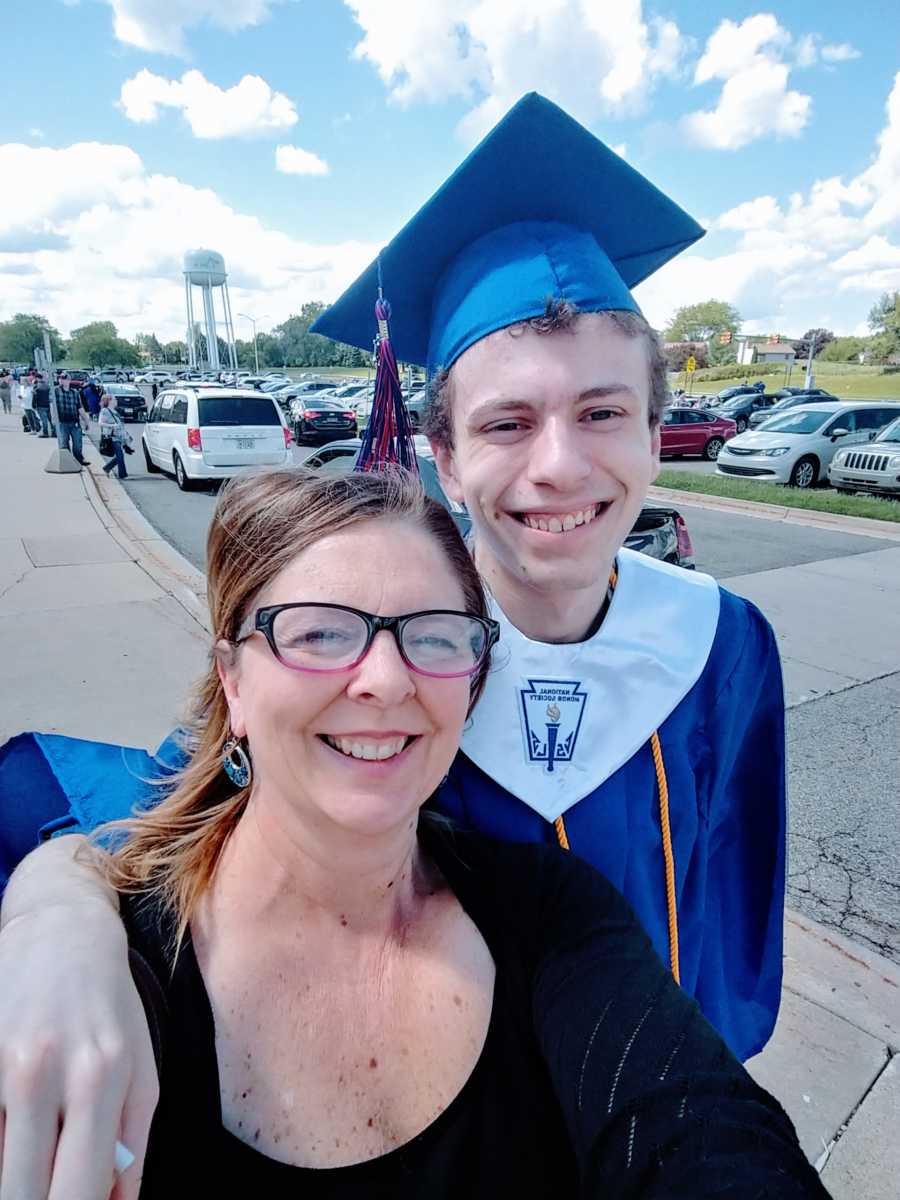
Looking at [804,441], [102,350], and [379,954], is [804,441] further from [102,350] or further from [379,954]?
[102,350]

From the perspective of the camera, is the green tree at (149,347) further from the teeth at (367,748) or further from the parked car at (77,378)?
the teeth at (367,748)

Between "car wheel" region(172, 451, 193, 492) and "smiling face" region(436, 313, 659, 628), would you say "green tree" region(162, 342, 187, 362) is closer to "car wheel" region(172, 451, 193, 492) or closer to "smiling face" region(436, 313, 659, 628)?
"car wheel" region(172, 451, 193, 492)

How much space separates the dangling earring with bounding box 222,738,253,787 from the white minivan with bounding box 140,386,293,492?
10960 millimetres

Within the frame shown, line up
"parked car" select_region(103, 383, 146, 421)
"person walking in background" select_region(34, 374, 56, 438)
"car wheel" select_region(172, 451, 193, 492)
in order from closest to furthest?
1. "car wheel" select_region(172, 451, 193, 492)
2. "person walking in background" select_region(34, 374, 56, 438)
3. "parked car" select_region(103, 383, 146, 421)

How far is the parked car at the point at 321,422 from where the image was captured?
20078 millimetres

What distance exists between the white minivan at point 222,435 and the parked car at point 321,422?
Result: 7.21 meters

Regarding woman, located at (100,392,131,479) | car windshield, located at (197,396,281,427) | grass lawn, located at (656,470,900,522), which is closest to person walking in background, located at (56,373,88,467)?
woman, located at (100,392,131,479)

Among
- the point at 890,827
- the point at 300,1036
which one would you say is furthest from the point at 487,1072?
the point at 890,827

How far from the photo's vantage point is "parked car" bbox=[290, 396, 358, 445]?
2008cm

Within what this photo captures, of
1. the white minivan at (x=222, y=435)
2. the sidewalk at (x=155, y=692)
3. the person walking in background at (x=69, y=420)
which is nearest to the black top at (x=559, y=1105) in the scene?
the sidewalk at (x=155, y=692)

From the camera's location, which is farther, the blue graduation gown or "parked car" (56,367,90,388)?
"parked car" (56,367,90,388)

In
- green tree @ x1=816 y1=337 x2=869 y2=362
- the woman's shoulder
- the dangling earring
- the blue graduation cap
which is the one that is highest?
green tree @ x1=816 y1=337 x2=869 y2=362

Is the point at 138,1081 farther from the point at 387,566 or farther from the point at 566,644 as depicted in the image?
the point at 566,644

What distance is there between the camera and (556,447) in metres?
1.12
